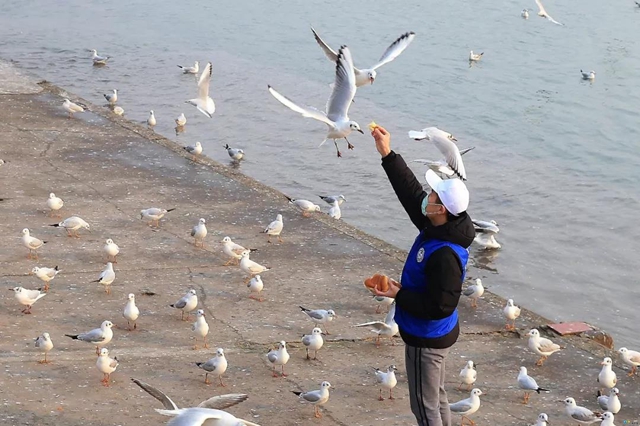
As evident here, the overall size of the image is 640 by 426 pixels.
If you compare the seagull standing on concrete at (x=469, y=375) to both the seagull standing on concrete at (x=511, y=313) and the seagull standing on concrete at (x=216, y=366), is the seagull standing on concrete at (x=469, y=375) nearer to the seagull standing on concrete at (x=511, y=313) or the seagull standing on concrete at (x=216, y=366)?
the seagull standing on concrete at (x=511, y=313)

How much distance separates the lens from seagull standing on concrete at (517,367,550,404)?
7.25 meters

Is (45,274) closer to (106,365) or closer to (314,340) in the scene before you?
(106,365)

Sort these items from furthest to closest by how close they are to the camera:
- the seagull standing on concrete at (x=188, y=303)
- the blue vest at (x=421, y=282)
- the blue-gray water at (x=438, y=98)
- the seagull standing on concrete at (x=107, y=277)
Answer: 1. the blue-gray water at (x=438, y=98)
2. the seagull standing on concrete at (x=107, y=277)
3. the seagull standing on concrete at (x=188, y=303)
4. the blue vest at (x=421, y=282)

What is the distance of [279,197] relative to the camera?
11.7 meters

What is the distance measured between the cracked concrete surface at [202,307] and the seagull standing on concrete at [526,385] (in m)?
0.07

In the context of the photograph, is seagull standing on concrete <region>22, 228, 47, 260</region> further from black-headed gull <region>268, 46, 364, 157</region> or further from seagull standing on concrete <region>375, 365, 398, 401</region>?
seagull standing on concrete <region>375, 365, 398, 401</region>

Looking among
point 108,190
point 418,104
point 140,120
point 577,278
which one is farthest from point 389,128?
point 108,190

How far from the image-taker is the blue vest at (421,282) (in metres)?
5.35

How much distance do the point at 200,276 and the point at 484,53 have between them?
713 inches

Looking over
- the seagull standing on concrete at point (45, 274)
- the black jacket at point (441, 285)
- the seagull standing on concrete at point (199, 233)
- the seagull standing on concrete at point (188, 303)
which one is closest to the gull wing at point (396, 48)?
the seagull standing on concrete at point (199, 233)

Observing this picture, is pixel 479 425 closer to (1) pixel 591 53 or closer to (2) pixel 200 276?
(2) pixel 200 276

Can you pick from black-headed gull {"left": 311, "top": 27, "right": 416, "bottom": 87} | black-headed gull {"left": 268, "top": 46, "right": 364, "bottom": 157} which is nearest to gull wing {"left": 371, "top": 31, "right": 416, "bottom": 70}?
black-headed gull {"left": 311, "top": 27, "right": 416, "bottom": 87}

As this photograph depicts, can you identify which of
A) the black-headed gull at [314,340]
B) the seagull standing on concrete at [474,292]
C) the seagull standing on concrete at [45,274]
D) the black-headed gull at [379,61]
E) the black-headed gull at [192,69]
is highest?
the black-headed gull at [379,61]

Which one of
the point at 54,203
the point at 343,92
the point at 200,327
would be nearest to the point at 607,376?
the point at 200,327
